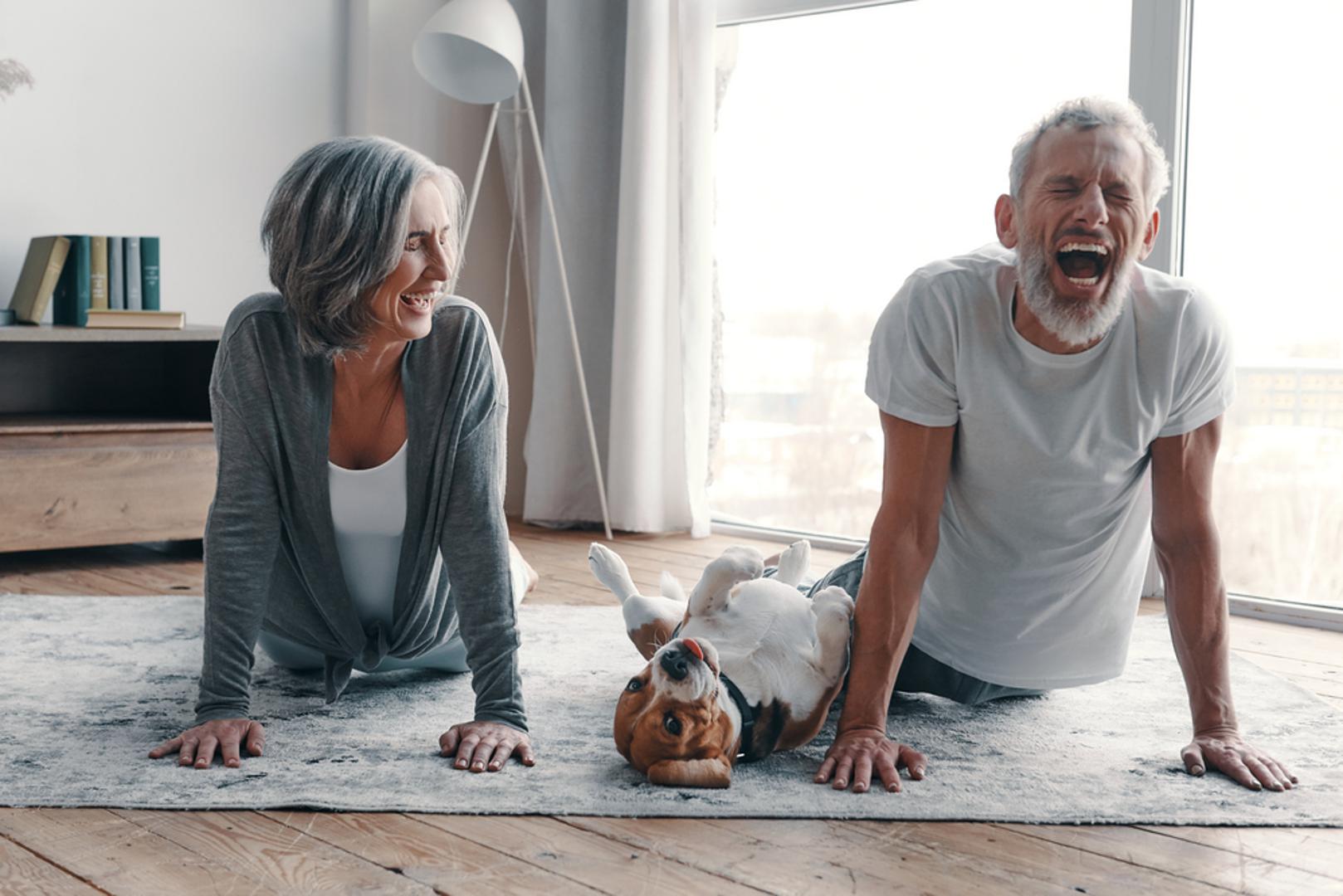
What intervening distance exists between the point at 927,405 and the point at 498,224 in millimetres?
2614

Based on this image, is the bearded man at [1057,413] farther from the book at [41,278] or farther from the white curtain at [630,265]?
the book at [41,278]

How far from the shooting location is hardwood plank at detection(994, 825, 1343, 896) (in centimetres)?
136

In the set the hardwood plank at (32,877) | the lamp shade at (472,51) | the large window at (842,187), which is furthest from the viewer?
the lamp shade at (472,51)

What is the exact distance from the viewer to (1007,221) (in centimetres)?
169

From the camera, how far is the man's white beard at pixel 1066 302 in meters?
1.61

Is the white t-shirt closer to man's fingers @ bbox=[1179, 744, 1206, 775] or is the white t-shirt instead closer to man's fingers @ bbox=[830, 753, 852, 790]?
man's fingers @ bbox=[1179, 744, 1206, 775]

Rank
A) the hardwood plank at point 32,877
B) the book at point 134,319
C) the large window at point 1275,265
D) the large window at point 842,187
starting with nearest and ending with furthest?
the hardwood plank at point 32,877, the large window at point 1275,265, the book at point 134,319, the large window at point 842,187

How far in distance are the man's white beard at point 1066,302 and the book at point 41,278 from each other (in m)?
2.36

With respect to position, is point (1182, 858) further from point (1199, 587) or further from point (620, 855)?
point (620, 855)

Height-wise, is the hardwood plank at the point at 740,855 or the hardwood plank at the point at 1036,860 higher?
the hardwood plank at the point at 1036,860

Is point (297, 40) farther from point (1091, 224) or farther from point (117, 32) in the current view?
point (1091, 224)

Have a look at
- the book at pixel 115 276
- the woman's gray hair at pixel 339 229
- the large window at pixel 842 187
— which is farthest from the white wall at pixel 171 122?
the woman's gray hair at pixel 339 229

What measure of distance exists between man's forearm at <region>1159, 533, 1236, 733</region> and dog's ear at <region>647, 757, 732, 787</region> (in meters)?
0.62

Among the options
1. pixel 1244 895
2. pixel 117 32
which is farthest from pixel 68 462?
pixel 1244 895
